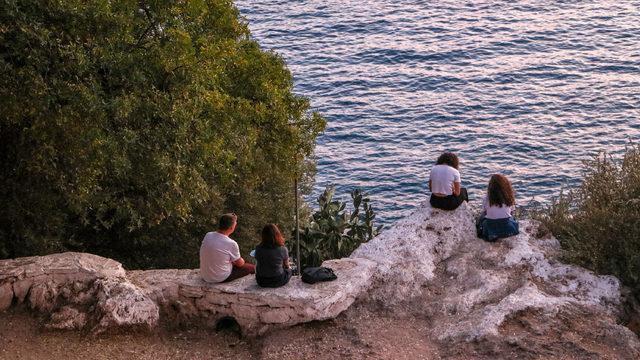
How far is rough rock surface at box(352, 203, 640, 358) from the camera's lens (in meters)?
16.4

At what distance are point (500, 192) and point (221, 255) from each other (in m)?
6.18

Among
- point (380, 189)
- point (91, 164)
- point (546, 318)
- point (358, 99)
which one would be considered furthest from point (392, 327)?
point (358, 99)

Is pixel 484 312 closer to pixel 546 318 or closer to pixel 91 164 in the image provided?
pixel 546 318

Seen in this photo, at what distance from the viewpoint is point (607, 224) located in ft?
60.4

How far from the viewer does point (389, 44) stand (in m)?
66.8

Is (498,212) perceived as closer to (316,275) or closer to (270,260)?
(316,275)

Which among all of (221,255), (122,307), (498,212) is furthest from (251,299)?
(498,212)

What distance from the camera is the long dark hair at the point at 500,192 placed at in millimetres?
18844

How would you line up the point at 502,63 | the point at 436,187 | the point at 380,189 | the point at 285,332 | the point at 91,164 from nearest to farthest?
the point at 285,332 → the point at 91,164 → the point at 436,187 → the point at 380,189 → the point at 502,63

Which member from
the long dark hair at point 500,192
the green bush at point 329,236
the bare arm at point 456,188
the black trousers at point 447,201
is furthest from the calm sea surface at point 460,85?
the long dark hair at point 500,192

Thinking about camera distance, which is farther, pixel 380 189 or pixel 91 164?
pixel 380 189

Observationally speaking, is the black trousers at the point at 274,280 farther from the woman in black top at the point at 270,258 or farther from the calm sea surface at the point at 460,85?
the calm sea surface at the point at 460,85

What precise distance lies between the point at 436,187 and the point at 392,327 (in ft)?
13.3

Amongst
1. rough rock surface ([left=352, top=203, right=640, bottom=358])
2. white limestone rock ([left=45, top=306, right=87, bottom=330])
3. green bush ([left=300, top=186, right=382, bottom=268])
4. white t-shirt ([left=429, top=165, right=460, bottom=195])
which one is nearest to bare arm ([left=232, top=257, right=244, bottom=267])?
rough rock surface ([left=352, top=203, right=640, bottom=358])
